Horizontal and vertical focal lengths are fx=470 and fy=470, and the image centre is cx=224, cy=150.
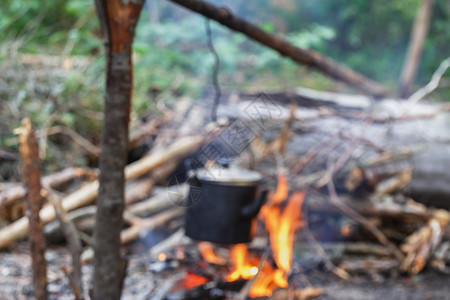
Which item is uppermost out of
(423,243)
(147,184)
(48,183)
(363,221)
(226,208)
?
(226,208)

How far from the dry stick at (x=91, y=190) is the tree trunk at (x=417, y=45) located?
7.12 metres

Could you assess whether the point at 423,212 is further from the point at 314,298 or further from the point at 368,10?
the point at 368,10

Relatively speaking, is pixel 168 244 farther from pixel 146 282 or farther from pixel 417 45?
pixel 417 45

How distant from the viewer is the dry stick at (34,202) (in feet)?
8.08

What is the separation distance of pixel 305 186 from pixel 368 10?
11.6 m

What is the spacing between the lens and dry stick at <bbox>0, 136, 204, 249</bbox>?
4.09 m

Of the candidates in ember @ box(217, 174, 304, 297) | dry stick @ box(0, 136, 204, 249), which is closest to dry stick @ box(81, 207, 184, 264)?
dry stick @ box(0, 136, 204, 249)

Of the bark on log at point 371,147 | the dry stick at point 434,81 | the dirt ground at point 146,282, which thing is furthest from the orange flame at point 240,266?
the dry stick at point 434,81

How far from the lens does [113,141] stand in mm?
2119

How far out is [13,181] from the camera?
5137mm

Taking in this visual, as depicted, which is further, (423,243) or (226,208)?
(423,243)

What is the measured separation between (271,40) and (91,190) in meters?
2.53

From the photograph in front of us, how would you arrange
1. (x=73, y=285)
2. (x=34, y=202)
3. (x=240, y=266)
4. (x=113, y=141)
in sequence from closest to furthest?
(x=113, y=141) → (x=73, y=285) → (x=34, y=202) → (x=240, y=266)

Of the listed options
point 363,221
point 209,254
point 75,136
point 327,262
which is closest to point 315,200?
point 363,221
